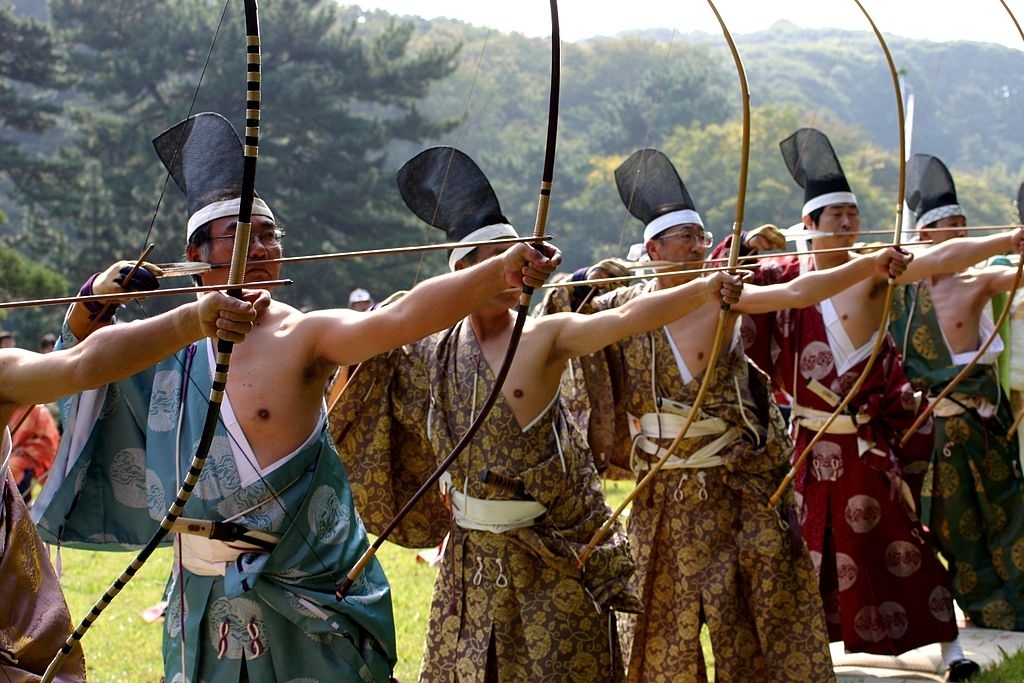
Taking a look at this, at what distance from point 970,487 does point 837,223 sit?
60.0 inches

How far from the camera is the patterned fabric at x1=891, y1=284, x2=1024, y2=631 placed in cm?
657

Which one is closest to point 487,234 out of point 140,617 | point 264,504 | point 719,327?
point 719,327

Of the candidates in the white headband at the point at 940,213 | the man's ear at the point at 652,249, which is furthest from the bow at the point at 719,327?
the white headband at the point at 940,213

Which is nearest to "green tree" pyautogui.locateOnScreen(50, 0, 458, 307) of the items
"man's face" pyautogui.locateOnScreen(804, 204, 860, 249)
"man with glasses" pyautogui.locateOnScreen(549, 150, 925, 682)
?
"man's face" pyautogui.locateOnScreen(804, 204, 860, 249)

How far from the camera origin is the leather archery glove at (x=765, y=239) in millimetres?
5953

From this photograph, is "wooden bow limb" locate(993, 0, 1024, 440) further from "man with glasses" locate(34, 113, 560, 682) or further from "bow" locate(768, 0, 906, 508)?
"man with glasses" locate(34, 113, 560, 682)

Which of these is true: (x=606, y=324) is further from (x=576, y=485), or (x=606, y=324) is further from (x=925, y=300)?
(x=925, y=300)

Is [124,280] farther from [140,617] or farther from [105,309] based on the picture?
[140,617]

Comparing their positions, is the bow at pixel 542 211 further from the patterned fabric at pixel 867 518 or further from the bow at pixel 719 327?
the patterned fabric at pixel 867 518

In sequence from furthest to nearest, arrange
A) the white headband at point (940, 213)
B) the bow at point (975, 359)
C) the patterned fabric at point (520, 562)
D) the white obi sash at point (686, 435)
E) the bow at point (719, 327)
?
the white headband at point (940, 213), the bow at point (975, 359), the white obi sash at point (686, 435), the bow at point (719, 327), the patterned fabric at point (520, 562)

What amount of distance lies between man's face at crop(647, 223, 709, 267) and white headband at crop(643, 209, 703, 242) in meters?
0.01

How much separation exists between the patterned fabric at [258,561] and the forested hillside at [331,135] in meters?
9.77

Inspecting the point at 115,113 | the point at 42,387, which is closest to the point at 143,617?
the point at 42,387

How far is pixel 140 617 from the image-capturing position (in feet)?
25.1
